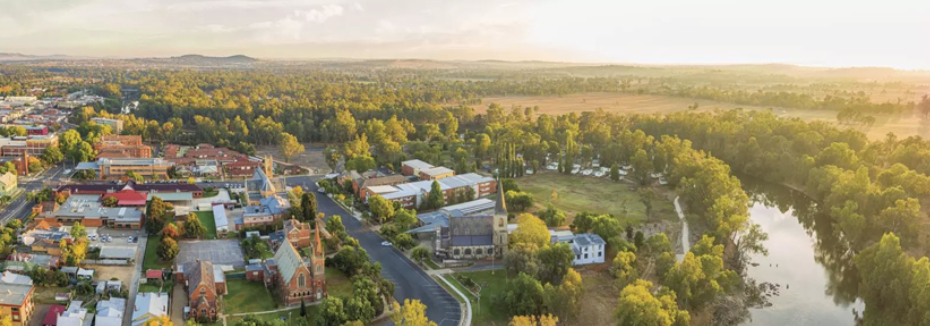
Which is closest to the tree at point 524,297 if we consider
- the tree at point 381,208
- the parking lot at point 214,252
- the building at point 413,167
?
the parking lot at point 214,252

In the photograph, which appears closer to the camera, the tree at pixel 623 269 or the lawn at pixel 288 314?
the lawn at pixel 288 314

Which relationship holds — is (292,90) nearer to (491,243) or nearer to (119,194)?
(119,194)

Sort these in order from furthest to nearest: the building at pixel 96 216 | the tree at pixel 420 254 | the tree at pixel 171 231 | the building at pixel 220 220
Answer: the building at pixel 96 216 < the building at pixel 220 220 < the tree at pixel 171 231 < the tree at pixel 420 254

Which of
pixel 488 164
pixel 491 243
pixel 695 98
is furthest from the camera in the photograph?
pixel 695 98

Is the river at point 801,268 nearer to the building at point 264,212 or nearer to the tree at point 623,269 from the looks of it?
the tree at point 623,269

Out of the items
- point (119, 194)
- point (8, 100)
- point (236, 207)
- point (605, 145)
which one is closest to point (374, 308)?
point (236, 207)

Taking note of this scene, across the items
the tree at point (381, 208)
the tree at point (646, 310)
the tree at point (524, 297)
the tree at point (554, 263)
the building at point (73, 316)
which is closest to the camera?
the tree at point (646, 310)
